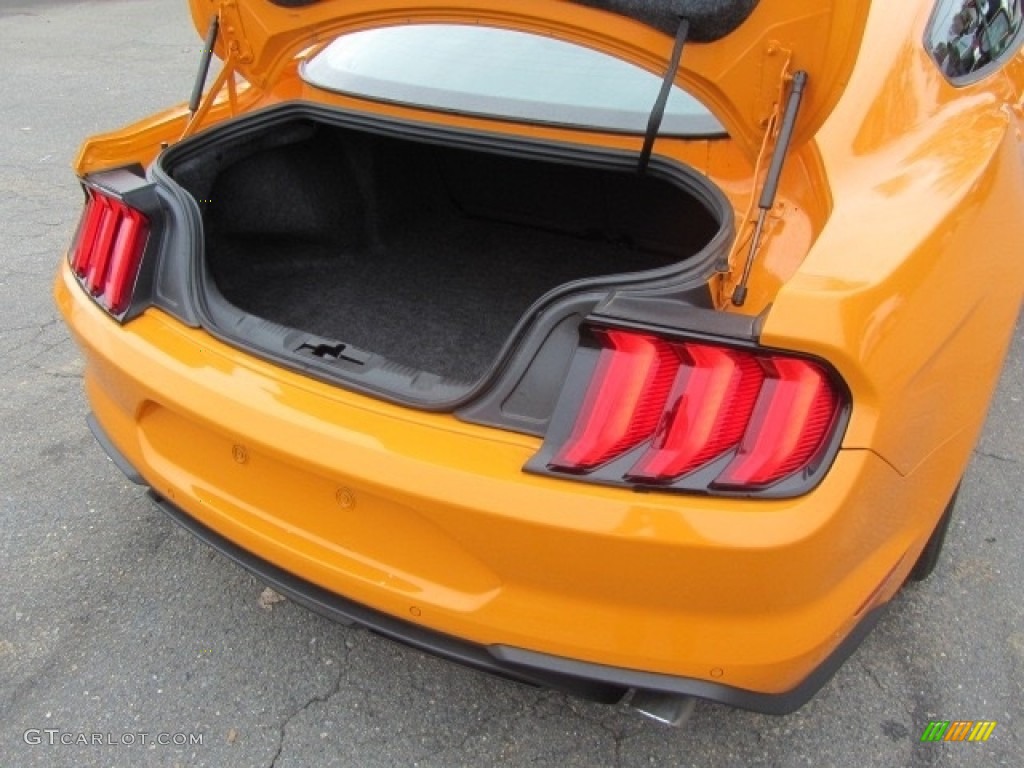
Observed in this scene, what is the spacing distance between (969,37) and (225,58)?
1824 millimetres

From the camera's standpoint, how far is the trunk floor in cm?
241

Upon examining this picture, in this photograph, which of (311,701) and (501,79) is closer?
(311,701)

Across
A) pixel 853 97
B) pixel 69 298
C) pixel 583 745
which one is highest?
pixel 853 97

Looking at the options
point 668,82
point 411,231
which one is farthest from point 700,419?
point 411,231

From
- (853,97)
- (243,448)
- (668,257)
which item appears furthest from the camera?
(668,257)

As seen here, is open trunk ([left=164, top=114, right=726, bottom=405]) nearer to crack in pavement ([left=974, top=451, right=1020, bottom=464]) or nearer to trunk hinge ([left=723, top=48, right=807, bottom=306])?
trunk hinge ([left=723, top=48, right=807, bottom=306])

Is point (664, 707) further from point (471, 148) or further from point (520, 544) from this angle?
point (471, 148)

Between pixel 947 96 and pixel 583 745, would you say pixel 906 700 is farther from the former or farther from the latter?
pixel 947 96

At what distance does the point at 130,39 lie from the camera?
885 cm

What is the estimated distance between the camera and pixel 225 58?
2.13 meters

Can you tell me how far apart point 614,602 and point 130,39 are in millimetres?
9369

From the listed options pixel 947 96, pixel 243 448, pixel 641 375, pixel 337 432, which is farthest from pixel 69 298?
pixel 947 96

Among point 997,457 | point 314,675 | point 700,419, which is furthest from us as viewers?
point 997,457

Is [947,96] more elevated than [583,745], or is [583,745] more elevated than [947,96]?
[947,96]
